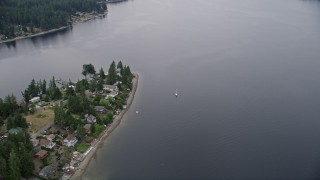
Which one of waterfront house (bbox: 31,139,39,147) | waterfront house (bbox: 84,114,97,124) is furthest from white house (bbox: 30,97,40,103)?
waterfront house (bbox: 31,139,39,147)

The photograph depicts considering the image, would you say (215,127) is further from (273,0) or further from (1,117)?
(273,0)

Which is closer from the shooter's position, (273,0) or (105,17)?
(105,17)

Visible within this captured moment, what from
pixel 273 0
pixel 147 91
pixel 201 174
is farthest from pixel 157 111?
Answer: pixel 273 0

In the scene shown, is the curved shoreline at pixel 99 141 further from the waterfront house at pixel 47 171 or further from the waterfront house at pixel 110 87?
the waterfront house at pixel 110 87

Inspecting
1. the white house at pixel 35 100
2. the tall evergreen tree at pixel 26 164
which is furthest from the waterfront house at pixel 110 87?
the tall evergreen tree at pixel 26 164

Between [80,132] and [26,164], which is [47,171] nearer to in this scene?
[26,164]

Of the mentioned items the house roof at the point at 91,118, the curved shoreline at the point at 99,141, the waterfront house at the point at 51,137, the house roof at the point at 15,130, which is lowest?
the curved shoreline at the point at 99,141

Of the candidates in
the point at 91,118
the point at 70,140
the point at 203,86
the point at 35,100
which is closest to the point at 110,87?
the point at 91,118
